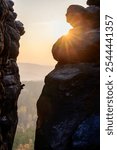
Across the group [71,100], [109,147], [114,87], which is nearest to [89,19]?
[71,100]

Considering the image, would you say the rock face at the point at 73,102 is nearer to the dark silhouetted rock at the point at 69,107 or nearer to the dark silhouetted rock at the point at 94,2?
the dark silhouetted rock at the point at 69,107

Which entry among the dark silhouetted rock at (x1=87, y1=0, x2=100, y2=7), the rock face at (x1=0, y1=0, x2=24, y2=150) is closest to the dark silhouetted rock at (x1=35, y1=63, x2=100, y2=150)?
the rock face at (x1=0, y1=0, x2=24, y2=150)

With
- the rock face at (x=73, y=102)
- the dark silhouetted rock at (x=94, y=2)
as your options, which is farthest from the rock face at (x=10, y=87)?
the dark silhouetted rock at (x=94, y=2)

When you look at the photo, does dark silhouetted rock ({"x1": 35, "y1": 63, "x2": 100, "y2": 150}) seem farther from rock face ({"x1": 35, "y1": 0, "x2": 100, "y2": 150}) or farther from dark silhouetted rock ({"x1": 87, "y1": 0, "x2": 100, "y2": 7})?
dark silhouetted rock ({"x1": 87, "y1": 0, "x2": 100, "y2": 7})

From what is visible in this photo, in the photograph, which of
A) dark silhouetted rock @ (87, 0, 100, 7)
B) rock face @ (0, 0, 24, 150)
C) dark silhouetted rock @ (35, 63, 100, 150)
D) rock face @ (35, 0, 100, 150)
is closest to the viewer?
rock face @ (35, 0, 100, 150)

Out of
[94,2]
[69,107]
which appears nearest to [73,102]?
[69,107]

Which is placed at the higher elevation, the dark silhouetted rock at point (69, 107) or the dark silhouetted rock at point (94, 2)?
the dark silhouetted rock at point (94, 2)

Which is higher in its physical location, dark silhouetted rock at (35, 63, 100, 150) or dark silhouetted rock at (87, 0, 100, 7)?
dark silhouetted rock at (87, 0, 100, 7)

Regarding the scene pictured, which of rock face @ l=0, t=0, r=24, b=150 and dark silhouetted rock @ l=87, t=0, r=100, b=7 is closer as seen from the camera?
rock face @ l=0, t=0, r=24, b=150

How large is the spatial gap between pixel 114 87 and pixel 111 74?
2.02ft

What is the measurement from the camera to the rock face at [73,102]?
2120 centimetres

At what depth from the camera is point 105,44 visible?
46.4ft

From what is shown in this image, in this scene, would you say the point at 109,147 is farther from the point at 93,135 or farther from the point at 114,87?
the point at 93,135

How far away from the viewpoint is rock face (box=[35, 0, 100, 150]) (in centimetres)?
2120
